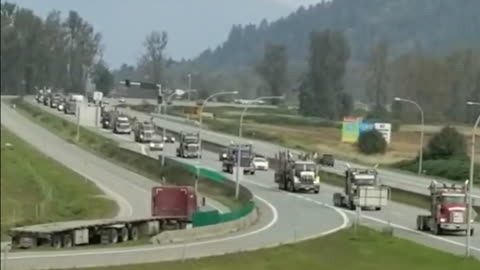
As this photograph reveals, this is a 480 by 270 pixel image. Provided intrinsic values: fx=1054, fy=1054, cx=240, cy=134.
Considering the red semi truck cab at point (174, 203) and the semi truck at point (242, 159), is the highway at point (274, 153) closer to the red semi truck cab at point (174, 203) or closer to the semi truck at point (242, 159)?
the semi truck at point (242, 159)

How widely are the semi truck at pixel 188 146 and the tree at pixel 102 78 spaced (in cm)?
5172

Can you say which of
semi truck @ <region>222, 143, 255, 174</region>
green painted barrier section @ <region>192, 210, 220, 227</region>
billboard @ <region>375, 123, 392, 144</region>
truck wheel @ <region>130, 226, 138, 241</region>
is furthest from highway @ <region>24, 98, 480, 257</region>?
billboard @ <region>375, 123, 392, 144</region>

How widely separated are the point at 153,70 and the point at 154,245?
49.8 metres

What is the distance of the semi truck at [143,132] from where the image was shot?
4648 inches

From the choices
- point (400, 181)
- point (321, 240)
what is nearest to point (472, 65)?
point (400, 181)

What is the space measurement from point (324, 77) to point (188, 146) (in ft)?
163

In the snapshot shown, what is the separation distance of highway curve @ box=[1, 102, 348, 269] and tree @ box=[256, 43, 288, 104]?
210 feet

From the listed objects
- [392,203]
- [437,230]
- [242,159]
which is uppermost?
[437,230]

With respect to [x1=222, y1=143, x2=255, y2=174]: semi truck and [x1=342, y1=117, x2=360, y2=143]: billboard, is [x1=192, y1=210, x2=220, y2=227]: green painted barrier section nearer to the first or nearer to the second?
[x1=222, y1=143, x2=255, y2=174]: semi truck

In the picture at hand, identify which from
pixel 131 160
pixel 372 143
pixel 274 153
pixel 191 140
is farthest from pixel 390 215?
pixel 274 153

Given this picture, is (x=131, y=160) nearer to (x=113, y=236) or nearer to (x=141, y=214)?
(x=141, y=214)

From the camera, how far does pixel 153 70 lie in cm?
9444

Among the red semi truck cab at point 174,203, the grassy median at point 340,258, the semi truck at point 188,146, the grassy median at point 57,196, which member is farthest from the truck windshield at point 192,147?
the grassy median at point 340,258

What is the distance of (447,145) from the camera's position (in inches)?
3912
